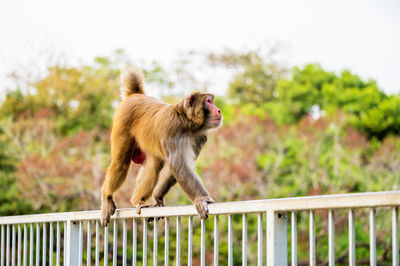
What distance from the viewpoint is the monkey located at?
4.07 meters

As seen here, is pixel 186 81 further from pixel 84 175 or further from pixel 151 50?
pixel 84 175

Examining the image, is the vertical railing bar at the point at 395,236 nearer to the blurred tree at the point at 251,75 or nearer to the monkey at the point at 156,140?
the monkey at the point at 156,140

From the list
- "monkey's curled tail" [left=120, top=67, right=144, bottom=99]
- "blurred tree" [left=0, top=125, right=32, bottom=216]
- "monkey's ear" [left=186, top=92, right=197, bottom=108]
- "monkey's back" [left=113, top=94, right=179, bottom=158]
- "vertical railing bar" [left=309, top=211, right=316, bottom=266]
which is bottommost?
"blurred tree" [left=0, top=125, right=32, bottom=216]

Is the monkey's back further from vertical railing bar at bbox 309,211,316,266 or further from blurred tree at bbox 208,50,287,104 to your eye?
blurred tree at bbox 208,50,287,104

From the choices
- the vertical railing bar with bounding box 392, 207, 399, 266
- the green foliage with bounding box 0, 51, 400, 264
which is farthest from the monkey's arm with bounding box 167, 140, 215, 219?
the green foliage with bounding box 0, 51, 400, 264

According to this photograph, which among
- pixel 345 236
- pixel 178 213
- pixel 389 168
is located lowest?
pixel 345 236

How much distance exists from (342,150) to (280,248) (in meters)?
16.8

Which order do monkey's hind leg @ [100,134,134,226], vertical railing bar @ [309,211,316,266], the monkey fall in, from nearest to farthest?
1. vertical railing bar @ [309,211,316,266]
2. the monkey
3. monkey's hind leg @ [100,134,134,226]

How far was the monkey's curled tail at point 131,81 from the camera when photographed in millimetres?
5184

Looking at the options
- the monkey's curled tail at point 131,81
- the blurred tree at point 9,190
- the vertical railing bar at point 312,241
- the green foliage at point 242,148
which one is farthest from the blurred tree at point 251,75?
the vertical railing bar at point 312,241

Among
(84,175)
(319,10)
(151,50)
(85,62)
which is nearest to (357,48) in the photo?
(319,10)

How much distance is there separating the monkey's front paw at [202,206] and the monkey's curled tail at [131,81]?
1.94 m

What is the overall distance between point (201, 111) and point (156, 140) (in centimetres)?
41

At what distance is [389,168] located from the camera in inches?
738
